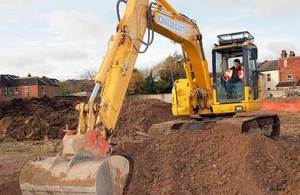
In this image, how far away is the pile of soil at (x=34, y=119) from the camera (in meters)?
20.5

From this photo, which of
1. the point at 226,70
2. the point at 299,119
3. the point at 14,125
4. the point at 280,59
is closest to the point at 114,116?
the point at 226,70

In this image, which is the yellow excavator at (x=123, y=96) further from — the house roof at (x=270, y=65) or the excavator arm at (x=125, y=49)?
the house roof at (x=270, y=65)

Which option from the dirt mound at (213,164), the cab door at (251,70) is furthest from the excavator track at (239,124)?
the cab door at (251,70)

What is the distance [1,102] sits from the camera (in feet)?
86.6

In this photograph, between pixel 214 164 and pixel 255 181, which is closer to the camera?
pixel 255 181

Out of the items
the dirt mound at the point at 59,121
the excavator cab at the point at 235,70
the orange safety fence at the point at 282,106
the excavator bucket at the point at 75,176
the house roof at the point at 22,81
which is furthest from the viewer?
the house roof at the point at 22,81

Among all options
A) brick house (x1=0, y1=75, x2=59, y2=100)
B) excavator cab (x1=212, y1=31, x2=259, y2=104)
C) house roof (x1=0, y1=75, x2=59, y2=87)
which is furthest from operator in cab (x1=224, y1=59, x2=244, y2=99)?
house roof (x1=0, y1=75, x2=59, y2=87)

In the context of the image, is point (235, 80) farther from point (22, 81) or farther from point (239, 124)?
point (22, 81)

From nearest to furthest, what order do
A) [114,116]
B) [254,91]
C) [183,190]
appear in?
[114,116] → [183,190] → [254,91]

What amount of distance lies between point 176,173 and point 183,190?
0.60m

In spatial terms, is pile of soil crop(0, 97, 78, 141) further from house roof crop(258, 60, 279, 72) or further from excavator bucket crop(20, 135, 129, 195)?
house roof crop(258, 60, 279, 72)

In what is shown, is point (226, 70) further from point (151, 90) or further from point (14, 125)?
point (151, 90)

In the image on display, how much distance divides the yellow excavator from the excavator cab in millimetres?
23

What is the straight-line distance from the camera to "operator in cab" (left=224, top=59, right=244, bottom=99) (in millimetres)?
12078
